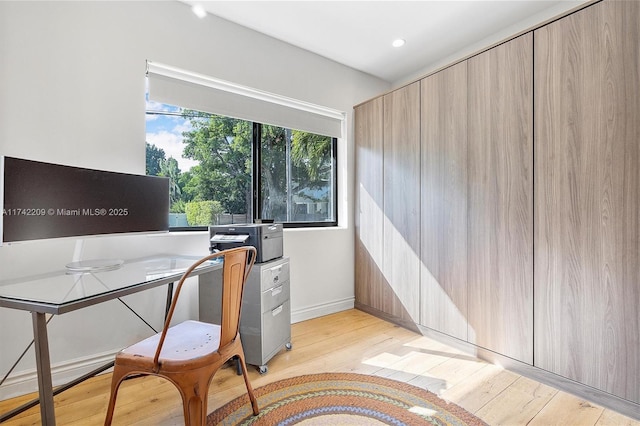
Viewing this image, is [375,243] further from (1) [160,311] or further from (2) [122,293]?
(2) [122,293]

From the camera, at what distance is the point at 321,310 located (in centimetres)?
312

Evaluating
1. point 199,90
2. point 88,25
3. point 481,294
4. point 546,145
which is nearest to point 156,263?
point 199,90

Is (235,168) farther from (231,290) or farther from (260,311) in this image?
(231,290)

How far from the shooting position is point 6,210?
4.56 ft

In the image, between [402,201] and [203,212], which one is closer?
[203,212]

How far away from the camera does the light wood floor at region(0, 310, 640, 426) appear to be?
160cm

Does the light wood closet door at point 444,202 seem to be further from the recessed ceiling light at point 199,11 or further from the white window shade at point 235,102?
the recessed ceiling light at point 199,11

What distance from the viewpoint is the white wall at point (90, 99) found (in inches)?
69.4

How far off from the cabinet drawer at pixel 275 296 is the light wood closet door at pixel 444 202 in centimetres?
116

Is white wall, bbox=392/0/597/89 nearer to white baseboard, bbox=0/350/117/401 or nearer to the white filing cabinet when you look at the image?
the white filing cabinet

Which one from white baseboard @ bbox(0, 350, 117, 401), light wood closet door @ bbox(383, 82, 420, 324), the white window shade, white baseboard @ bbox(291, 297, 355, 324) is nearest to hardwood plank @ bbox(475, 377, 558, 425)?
light wood closet door @ bbox(383, 82, 420, 324)

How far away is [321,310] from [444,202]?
5.16ft

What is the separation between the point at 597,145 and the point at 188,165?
2.68 meters

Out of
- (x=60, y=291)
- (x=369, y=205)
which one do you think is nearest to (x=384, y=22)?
(x=369, y=205)
